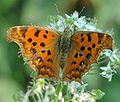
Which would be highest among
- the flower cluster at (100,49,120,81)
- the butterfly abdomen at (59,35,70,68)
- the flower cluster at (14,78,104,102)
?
the butterfly abdomen at (59,35,70,68)

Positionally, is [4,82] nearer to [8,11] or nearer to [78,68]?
[8,11]

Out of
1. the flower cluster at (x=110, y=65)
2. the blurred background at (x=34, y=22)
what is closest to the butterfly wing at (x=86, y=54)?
the flower cluster at (x=110, y=65)

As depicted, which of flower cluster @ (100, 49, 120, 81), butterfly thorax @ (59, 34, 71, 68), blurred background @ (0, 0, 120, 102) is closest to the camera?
butterfly thorax @ (59, 34, 71, 68)

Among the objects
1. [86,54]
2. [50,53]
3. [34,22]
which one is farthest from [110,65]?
[34,22]

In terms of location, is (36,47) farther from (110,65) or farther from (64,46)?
(110,65)

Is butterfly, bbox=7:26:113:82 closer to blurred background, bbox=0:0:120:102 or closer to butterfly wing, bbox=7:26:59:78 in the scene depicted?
butterfly wing, bbox=7:26:59:78

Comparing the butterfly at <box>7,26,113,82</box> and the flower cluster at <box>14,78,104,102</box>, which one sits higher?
the butterfly at <box>7,26,113,82</box>

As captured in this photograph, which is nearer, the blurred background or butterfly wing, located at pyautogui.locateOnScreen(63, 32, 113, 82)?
butterfly wing, located at pyautogui.locateOnScreen(63, 32, 113, 82)

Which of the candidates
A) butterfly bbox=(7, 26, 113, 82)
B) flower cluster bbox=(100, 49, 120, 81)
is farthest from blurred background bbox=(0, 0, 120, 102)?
butterfly bbox=(7, 26, 113, 82)

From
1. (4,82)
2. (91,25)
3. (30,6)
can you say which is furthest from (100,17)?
(91,25)
